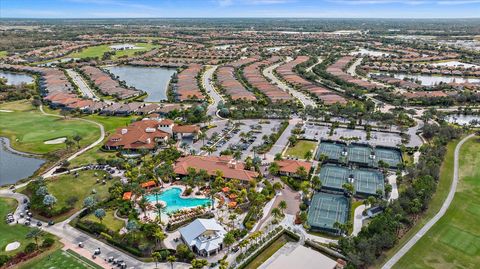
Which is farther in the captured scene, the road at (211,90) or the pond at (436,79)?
the pond at (436,79)

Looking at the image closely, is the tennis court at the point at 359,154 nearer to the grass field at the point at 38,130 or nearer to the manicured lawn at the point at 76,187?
the manicured lawn at the point at 76,187

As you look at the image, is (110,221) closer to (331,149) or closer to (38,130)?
(331,149)

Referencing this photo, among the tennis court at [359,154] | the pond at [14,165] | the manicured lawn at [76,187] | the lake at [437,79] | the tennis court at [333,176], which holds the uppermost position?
the lake at [437,79]

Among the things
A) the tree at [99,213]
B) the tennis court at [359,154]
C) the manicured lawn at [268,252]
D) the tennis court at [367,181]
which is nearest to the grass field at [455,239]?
the tennis court at [367,181]

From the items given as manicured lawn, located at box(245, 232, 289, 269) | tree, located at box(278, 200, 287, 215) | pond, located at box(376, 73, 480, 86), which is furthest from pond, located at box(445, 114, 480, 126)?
manicured lawn, located at box(245, 232, 289, 269)

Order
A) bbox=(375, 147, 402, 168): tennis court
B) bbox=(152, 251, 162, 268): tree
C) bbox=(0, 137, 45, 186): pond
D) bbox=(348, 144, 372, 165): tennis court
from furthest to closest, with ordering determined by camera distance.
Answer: bbox=(348, 144, 372, 165): tennis court, bbox=(375, 147, 402, 168): tennis court, bbox=(0, 137, 45, 186): pond, bbox=(152, 251, 162, 268): tree

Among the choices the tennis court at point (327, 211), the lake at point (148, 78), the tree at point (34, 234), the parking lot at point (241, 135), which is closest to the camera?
the tree at point (34, 234)

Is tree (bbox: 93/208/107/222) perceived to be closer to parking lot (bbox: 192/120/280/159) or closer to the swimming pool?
the swimming pool

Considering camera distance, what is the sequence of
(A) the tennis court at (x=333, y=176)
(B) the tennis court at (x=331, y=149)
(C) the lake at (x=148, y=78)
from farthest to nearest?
1. (C) the lake at (x=148, y=78)
2. (B) the tennis court at (x=331, y=149)
3. (A) the tennis court at (x=333, y=176)
